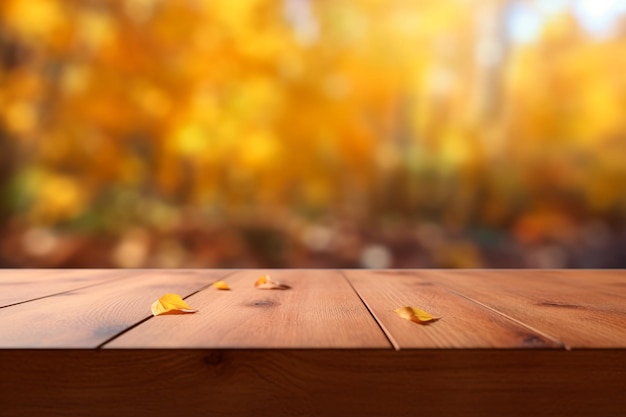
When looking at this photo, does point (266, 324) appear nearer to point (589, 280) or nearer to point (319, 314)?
point (319, 314)

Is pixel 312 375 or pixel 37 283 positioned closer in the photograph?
pixel 312 375

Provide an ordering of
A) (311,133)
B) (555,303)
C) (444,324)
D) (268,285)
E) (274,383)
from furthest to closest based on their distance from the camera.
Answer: (311,133) < (268,285) < (555,303) < (444,324) < (274,383)

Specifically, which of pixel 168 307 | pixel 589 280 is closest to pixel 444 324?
pixel 168 307

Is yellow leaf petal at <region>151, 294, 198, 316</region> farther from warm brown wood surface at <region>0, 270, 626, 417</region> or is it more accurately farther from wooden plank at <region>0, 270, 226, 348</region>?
warm brown wood surface at <region>0, 270, 626, 417</region>

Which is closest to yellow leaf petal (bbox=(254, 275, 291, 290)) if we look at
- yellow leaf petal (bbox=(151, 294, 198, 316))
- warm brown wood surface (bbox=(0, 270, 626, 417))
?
yellow leaf petal (bbox=(151, 294, 198, 316))

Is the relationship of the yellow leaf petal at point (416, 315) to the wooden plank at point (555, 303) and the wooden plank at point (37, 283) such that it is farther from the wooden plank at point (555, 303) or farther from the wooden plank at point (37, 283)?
the wooden plank at point (37, 283)

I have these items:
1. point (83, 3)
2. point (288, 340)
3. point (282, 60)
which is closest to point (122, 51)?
point (83, 3)
